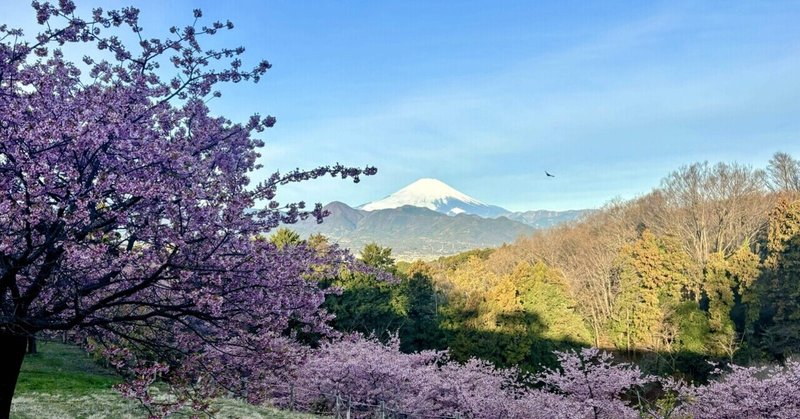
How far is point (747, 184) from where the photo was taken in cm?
3834

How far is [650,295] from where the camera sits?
34.1m

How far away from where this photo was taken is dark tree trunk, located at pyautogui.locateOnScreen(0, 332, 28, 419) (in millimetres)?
5145

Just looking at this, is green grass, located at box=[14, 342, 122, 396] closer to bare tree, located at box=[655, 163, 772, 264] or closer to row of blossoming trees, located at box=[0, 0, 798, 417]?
row of blossoming trees, located at box=[0, 0, 798, 417]

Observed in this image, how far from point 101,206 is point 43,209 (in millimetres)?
584

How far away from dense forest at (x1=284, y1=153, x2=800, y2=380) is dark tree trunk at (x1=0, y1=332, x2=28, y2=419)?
77.1ft

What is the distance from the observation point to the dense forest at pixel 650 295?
3055 cm

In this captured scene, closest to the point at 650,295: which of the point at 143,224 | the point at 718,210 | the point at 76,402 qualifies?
the point at 718,210

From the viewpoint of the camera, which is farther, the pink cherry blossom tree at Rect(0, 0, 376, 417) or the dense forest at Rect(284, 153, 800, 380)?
the dense forest at Rect(284, 153, 800, 380)

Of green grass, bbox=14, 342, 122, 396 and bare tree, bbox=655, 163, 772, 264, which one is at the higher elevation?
bare tree, bbox=655, 163, 772, 264

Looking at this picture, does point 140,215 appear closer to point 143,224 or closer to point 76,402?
point 143,224

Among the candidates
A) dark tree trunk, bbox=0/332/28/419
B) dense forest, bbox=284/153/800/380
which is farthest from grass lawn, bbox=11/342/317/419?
dense forest, bbox=284/153/800/380

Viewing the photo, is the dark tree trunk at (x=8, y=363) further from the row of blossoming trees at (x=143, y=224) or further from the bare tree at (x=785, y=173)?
the bare tree at (x=785, y=173)

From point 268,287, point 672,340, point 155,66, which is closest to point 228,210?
point 268,287

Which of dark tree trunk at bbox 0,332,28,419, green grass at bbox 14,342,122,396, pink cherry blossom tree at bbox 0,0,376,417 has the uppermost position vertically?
pink cherry blossom tree at bbox 0,0,376,417
